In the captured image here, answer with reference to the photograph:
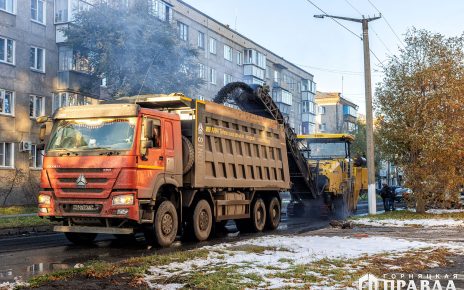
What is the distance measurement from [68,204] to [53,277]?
A: 3.96 meters

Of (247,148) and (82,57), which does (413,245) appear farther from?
(82,57)

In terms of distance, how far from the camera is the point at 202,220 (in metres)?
13.6

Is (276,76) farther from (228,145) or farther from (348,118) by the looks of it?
(228,145)

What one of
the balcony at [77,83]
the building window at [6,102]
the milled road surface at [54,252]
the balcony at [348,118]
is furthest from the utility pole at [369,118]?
the balcony at [348,118]

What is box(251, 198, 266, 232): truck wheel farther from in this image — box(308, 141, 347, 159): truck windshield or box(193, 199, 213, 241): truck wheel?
box(308, 141, 347, 159): truck windshield

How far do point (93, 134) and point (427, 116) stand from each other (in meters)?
14.9

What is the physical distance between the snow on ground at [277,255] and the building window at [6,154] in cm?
2119

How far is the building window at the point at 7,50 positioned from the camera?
30.5 metres

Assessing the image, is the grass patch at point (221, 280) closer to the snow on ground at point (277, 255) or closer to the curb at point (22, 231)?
the snow on ground at point (277, 255)

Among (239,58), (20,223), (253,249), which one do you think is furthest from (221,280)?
(239,58)

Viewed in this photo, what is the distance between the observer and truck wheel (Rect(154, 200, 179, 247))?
1184cm

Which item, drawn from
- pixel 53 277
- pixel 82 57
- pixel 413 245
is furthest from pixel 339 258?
pixel 82 57

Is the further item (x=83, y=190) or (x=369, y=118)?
(x=369, y=118)

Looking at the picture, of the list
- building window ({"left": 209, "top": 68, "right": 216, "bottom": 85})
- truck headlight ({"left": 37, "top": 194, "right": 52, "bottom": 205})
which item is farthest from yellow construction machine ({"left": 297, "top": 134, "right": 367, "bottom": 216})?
building window ({"left": 209, "top": 68, "right": 216, "bottom": 85})
